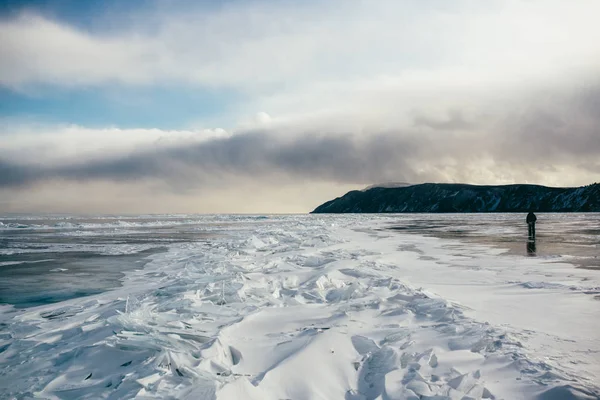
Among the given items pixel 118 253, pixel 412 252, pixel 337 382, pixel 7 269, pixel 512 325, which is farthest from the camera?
pixel 118 253

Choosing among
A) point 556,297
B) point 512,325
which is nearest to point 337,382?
point 512,325

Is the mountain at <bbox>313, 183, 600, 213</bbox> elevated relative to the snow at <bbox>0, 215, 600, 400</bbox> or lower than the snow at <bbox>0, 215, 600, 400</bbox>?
elevated

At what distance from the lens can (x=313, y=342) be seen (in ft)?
13.1

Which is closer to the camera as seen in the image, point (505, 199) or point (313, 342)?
point (313, 342)

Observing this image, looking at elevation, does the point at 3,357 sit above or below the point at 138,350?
below

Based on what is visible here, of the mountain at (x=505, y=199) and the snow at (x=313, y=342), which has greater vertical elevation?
the mountain at (x=505, y=199)

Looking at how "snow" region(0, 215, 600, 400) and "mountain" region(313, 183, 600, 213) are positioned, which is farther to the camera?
"mountain" region(313, 183, 600, 213)

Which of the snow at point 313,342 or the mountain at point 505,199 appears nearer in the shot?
the snow at point 313,342

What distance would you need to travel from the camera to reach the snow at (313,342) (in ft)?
10.4

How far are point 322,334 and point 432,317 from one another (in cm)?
177

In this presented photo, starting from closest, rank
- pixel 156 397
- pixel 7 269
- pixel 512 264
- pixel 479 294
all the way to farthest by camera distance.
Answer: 1. pixel 156 397
2. pixel 479 294
3. pixel 512 264
4. pixel 7 269

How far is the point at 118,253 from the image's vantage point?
15.5 metres

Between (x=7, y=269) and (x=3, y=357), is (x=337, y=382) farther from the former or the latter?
(x=7, y=269)

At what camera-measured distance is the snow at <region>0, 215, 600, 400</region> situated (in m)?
3.18
